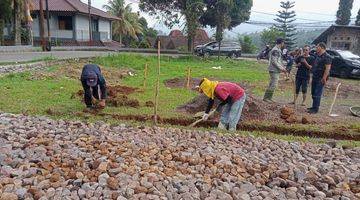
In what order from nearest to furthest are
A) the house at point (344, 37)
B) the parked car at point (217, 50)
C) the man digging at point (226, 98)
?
the man digging at point (226, 98) < the house at point (344, 37) < the parked car at point (217, 50)

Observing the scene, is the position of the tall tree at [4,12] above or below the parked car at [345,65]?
above

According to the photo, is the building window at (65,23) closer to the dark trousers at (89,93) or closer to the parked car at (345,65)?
the parked car at (345,65)

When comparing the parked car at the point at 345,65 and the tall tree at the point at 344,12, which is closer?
the parked car at the point at 345,65

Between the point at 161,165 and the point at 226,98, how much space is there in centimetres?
238

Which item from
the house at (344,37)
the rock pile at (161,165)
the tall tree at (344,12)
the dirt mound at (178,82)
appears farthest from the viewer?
the tall tree at (344,12)

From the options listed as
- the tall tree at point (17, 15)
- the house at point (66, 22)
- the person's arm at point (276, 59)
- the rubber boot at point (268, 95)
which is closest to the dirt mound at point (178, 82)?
the rubber boot at point (268, 95)

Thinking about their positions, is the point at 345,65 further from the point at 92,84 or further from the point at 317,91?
the point at 92,84

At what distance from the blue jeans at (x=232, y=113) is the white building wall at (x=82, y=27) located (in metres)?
32.4

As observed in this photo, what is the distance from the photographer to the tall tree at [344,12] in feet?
140

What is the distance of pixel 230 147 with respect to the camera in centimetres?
588

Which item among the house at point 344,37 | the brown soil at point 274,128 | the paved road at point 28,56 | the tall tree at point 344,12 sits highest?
the tall tree at point 344,12

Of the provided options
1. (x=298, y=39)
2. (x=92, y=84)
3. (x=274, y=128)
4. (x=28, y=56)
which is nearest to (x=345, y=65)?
(x=274, y=128)

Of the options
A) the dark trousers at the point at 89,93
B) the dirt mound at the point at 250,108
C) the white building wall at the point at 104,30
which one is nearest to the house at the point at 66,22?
the white building wall at the point at 104,30

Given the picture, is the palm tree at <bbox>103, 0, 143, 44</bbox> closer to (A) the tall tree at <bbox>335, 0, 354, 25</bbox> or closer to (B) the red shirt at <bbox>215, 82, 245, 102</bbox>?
(A) the tall tree at <bbox>335, 0, 354, 25</bbox>
